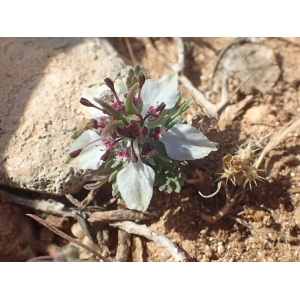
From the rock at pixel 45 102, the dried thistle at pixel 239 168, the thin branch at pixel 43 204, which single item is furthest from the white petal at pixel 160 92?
the thin branch at pixel 43 204

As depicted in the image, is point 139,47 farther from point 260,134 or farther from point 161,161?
point 161,161

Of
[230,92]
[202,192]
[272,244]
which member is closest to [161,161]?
[202,192]

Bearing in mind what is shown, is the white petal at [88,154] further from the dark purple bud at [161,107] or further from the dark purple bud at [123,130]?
the dark purple bud at [161,107]

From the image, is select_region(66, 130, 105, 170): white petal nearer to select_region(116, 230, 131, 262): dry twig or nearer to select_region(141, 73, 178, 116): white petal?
select_region(141, 73, 178, 116): white petal

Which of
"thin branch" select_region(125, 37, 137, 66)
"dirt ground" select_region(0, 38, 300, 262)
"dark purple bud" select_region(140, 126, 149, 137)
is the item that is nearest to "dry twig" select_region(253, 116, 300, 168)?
"dirt ground" select_region(0, 38, 300, 262)

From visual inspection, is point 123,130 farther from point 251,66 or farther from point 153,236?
point 251,66

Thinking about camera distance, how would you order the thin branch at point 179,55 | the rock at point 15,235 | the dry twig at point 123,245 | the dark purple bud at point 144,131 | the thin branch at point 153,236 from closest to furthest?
the dark purple bud at point 144,131 < the thin branch at point 153,236 < the dry twig at point 123,245 < the rock at point 15,235 < the thin branch at point 179,55
